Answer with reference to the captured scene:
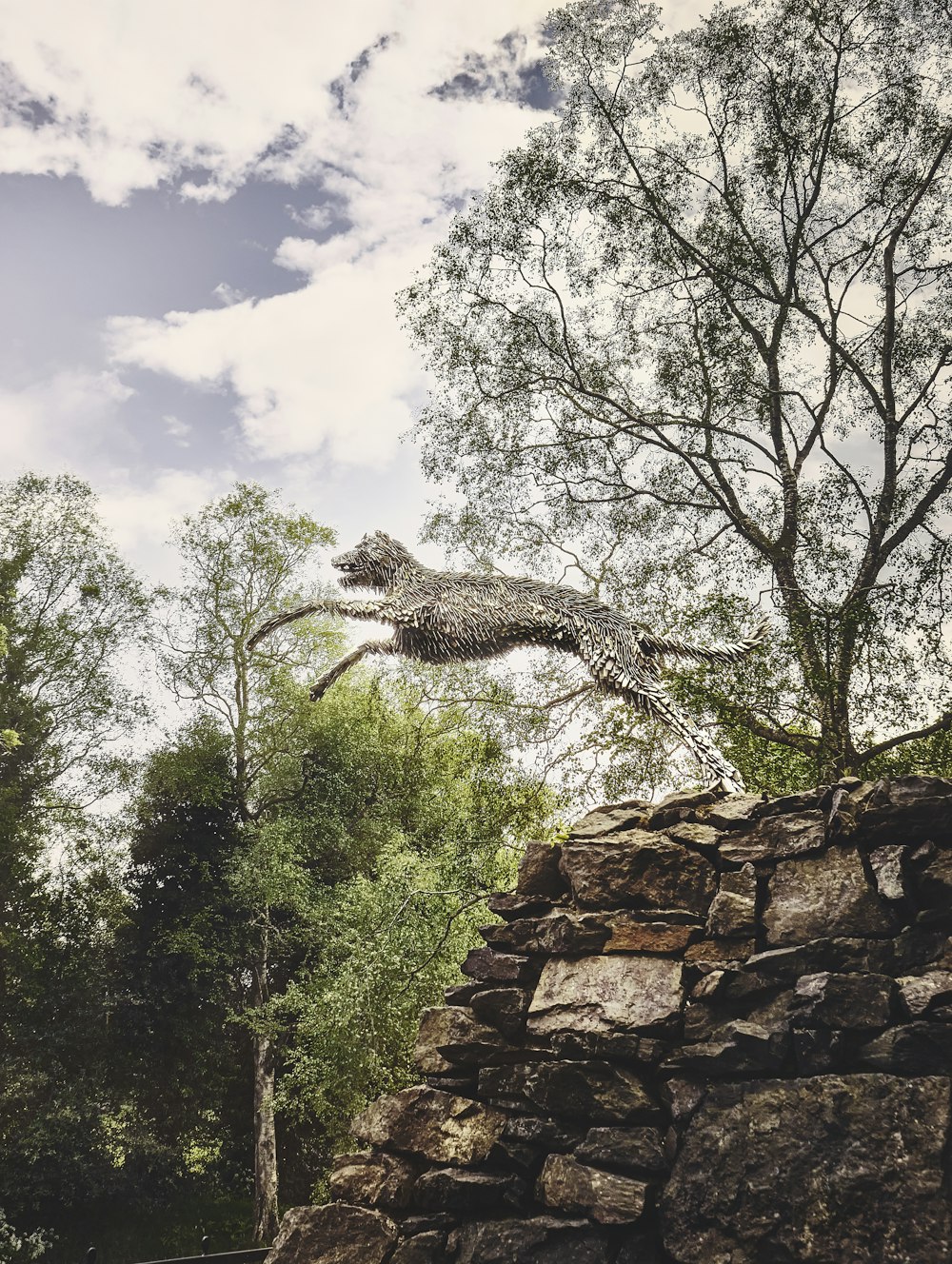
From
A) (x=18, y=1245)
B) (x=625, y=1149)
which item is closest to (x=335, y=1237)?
(x=625, y=1149)

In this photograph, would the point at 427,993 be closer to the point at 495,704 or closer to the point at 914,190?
the point at 495,704

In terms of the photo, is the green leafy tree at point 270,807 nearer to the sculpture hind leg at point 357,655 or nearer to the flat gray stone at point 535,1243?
the sculpture hind leg at point 357,655

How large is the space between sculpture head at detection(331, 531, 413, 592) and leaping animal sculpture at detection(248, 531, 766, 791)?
0.47 feet

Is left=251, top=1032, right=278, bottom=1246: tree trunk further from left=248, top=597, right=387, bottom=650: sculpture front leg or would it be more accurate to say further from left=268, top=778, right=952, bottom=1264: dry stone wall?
left=268, top=778, right=952, bottom=1264: dry stone wall

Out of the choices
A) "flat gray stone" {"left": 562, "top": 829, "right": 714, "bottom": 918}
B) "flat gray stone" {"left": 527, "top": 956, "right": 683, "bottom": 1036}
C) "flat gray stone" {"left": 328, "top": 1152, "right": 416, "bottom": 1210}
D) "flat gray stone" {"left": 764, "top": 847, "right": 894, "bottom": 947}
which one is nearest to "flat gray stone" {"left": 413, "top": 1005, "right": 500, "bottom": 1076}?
"flat gray stone" {"left": 527, "top": 956, "right": 683, "bottom": 1036}

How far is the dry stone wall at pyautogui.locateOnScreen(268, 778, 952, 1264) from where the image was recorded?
3.20 m

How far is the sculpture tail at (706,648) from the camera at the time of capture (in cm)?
689

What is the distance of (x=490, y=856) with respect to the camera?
34.8ft

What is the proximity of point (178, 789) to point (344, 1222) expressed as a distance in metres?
13.4

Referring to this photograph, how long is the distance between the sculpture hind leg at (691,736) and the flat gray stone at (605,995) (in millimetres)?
1657

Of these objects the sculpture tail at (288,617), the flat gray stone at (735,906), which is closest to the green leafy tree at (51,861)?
the sculpture tail at (288,617)

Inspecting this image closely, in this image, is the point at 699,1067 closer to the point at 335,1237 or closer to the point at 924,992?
the point at 924,992

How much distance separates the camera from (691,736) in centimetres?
577

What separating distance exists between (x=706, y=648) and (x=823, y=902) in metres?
3.38
